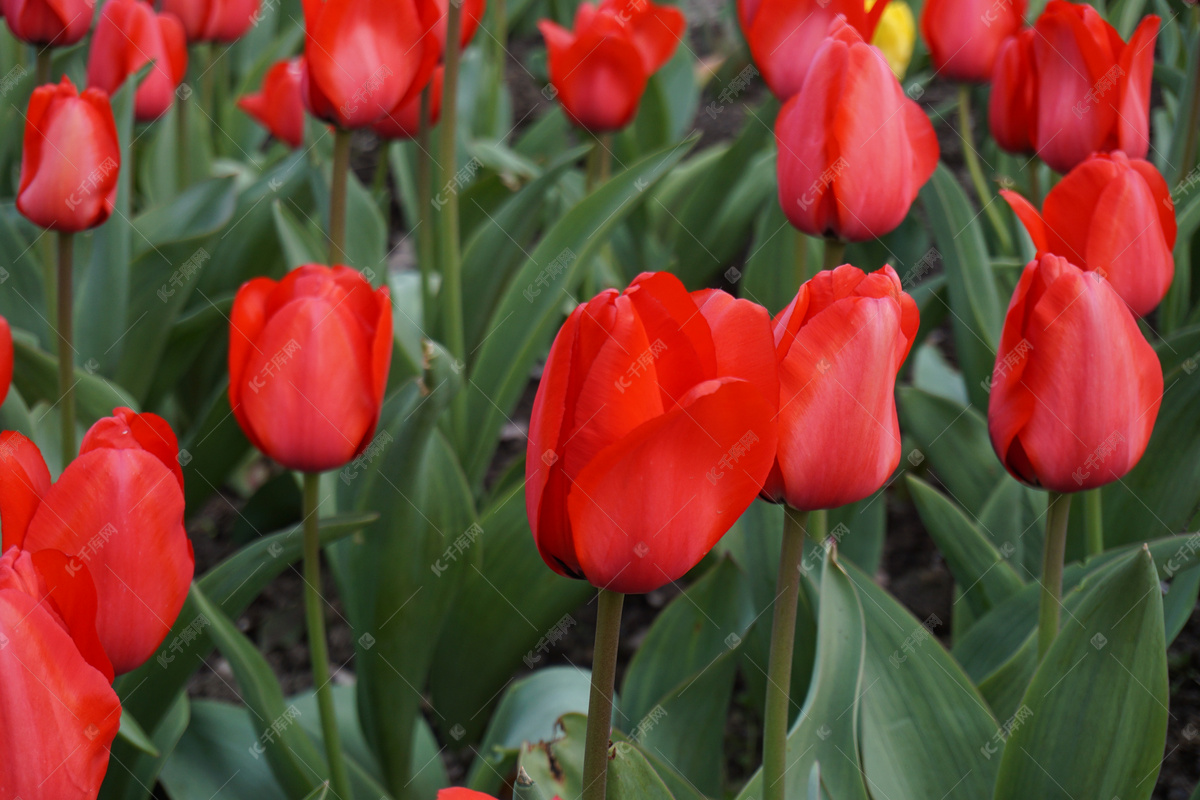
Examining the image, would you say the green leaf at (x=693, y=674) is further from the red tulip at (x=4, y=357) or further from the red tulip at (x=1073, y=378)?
the red tulip at (x=4, y=357)

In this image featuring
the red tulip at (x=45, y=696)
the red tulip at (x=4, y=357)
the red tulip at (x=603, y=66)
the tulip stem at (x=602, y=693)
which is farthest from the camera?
the red tulip at (x=603, y=66)

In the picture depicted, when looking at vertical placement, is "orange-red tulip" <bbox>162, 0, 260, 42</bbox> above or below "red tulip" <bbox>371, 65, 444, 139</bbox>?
above

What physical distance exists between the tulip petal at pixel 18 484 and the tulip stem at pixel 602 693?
322 mm

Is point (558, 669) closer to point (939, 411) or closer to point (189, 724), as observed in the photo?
point (189, 724)

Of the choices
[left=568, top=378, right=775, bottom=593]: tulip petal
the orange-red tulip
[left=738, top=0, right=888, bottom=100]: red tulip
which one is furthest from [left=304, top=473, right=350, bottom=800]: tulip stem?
the orange-red tulip

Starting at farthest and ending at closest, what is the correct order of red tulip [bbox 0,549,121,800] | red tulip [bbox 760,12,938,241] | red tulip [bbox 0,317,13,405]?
red tulip [bbox 760,12,938,241] < red tulip [bbox 0,317,13,405] < red tulip [bbox 0,549,121,800]

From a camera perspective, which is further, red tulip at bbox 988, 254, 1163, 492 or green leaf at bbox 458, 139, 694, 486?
green leaf at bbox 458, 139, 694, 486

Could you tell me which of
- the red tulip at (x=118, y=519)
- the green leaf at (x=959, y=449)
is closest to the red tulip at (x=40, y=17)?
the red tulip at (x=118, y=519)

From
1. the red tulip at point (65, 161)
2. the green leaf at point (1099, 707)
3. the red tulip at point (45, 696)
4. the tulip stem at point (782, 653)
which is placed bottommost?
the green leaf at point (1099, 707)

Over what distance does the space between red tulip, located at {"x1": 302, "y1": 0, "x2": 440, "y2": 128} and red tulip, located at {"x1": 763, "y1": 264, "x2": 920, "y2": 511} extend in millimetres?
759

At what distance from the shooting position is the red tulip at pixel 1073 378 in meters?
0.69

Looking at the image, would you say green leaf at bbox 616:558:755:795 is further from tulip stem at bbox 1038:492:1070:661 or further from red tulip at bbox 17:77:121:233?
red tulip at bbox 17:77:121:233

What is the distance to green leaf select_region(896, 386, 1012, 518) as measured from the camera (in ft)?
4.44

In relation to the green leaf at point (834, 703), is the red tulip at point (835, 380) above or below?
above
